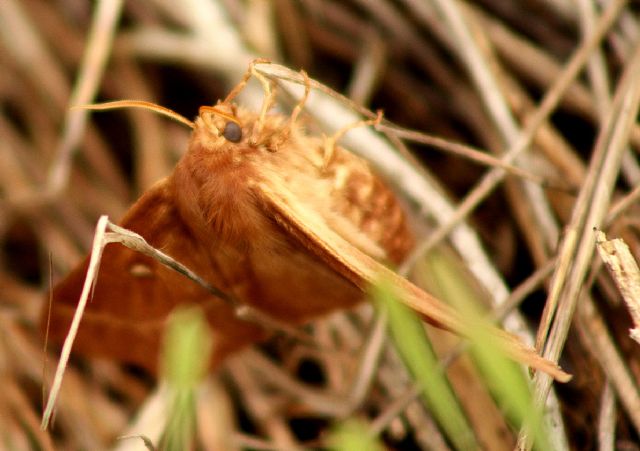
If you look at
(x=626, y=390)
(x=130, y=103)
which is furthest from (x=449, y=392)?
(x=130, y=103)

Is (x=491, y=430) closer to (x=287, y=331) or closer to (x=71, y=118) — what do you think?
(x=287, y=331)

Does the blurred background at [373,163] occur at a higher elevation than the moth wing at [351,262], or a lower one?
higher

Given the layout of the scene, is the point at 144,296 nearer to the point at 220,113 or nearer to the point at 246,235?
the point at 246,235

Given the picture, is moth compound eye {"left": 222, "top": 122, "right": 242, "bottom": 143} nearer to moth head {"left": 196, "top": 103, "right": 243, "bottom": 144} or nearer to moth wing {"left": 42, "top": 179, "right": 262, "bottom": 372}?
moth head {"left": 196, "top": 103, "right": 243, "bottom": 144}

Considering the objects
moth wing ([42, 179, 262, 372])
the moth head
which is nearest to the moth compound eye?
the moth head

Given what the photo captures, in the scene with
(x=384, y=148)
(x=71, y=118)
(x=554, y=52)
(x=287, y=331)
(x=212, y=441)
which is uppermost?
(x=554, y=52)

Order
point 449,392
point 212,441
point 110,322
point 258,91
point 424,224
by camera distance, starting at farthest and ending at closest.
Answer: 1. point 258,91
2. point 424,224
3. point 212,441
4. point 110,322
5. point 449,392

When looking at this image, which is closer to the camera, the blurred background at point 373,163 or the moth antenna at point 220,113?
the moth antenna at point 220,113

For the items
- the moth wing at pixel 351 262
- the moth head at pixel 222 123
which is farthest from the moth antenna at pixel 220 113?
the moth wing at pixel 351 262

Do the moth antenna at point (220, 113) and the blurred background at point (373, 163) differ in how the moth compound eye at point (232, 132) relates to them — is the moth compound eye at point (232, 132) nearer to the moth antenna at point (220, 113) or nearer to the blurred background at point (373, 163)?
the moth antenna at point (220, 113)
